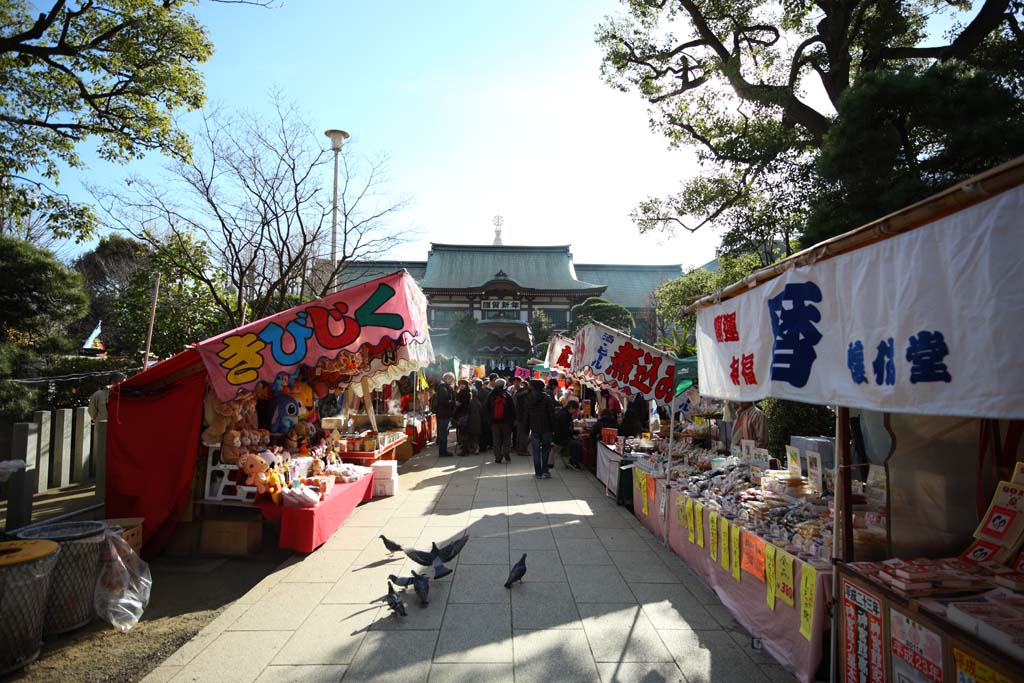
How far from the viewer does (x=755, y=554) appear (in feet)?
12.8

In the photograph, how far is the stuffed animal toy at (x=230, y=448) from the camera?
5645 millimetres

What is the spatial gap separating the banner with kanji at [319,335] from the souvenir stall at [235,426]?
0.01 m

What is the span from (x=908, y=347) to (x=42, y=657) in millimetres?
5484

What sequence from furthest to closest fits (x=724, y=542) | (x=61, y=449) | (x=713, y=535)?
(x=61, y=449) → (x=713, y=535) → (x=724, y=542)

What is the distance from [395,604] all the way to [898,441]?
3.90 metres

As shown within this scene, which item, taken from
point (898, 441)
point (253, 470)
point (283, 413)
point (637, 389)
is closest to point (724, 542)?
point (898, 441)

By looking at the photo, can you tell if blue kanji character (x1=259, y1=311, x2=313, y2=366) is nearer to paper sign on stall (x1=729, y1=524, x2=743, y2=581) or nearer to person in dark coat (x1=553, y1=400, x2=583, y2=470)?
paper sign on stall (x1=729, y1=524, x2=743, y2=581)

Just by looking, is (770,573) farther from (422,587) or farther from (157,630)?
(157,630)

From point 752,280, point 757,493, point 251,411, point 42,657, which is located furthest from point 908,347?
point 251,411

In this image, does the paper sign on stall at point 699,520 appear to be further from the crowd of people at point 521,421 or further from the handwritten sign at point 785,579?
the crowd of people at point 521,421

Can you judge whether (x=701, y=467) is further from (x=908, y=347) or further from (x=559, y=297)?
(x=559, y=297)

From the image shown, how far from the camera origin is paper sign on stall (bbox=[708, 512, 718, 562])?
4602 mm

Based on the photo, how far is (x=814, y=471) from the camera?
14.9 feet

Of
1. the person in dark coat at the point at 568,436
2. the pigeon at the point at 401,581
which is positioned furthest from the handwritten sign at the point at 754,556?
the person in dark coat at the point at 568,436
